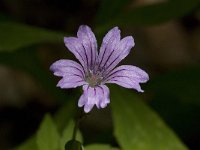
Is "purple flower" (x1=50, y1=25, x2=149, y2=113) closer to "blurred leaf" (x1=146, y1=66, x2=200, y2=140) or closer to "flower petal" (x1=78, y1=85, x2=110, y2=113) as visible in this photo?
"flower petal" (x1=78, y1=85, x2=110, y2=113)

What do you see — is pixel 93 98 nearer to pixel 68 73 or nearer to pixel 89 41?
pixel 68 73

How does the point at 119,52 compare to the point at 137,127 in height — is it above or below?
above

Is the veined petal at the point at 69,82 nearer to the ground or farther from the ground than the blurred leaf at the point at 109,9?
nearer to the ground

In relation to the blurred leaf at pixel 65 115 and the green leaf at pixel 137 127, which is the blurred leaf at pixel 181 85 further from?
the blurred leaf at pixel 65 115

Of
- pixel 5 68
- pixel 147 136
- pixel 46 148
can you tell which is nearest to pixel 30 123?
pixel 5 68

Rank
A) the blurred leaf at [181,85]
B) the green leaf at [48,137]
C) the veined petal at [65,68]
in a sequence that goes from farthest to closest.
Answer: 1. the blurred leaf at [181,85]
2. the green leaf at [48,137]
3. the veined petal at [65,68]

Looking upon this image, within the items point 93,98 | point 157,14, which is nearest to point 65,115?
point 157,14

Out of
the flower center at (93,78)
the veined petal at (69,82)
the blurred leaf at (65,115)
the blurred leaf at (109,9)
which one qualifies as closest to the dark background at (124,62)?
the blurred leaf at (109,9)
